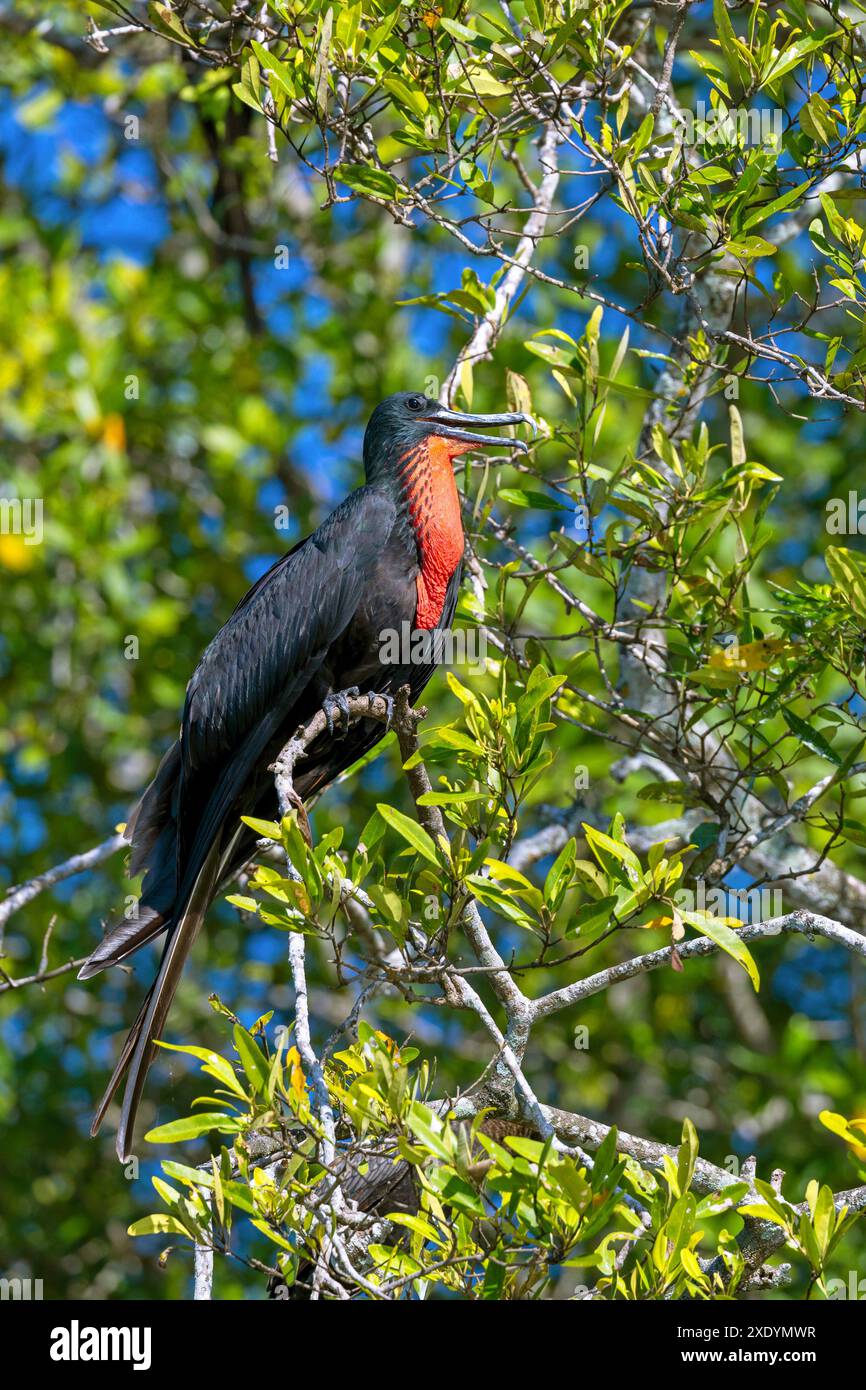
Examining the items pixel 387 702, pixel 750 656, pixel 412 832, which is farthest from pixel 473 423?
pixel 412 832

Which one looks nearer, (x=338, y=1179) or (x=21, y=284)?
(x=338, y=1179)

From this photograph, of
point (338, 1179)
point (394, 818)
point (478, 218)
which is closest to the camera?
→ point (338, 1179)

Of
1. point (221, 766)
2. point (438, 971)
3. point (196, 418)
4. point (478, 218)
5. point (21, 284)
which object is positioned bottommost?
point (438, 971)

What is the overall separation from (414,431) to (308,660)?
30.2 inches

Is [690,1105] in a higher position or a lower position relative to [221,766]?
lower

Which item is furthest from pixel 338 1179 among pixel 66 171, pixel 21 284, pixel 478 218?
pixel 66 171

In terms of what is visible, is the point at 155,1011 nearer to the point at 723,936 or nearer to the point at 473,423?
the point at 723,936

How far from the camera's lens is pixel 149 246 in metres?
8.54

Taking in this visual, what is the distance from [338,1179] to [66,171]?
6750mm

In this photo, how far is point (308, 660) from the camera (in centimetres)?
428

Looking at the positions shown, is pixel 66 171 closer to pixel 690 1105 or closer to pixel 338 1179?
pixel 690 1105

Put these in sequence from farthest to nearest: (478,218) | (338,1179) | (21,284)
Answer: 1. (21,284)
2. (478,218)
3. (338,1179)

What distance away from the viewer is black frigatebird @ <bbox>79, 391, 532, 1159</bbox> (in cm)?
421

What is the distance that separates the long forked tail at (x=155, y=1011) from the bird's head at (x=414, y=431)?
1.26 metres
